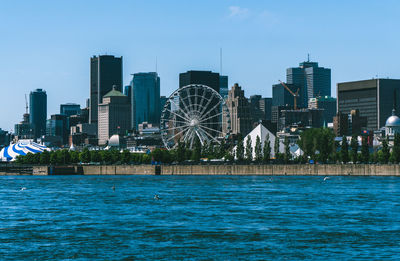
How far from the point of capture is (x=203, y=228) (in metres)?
68.5

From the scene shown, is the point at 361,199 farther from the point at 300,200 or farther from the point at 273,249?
the point at 273,249

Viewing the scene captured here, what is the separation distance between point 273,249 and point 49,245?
1770 cm

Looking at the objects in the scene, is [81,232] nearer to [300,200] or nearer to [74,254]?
[74,254]

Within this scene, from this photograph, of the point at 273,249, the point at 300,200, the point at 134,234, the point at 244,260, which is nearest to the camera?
the point at 244,260

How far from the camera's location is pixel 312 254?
5466 centimetres

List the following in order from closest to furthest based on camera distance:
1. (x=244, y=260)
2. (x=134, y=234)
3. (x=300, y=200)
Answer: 1. (x=244, y=260)
2. (x=134, y=234)
3. (x=300, y=200)

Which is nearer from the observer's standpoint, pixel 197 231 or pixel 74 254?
pixel 74 254

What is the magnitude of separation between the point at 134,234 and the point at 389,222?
2523cm

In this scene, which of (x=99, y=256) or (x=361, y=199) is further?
(x=361, y=199)

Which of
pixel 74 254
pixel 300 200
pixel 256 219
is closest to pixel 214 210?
pixel 256 219

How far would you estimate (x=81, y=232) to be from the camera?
66688 millimetres

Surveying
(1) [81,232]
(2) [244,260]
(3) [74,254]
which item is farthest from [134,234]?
(2) [244,260]

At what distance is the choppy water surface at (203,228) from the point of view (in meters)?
55.8

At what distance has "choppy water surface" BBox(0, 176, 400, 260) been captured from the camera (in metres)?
55.8
